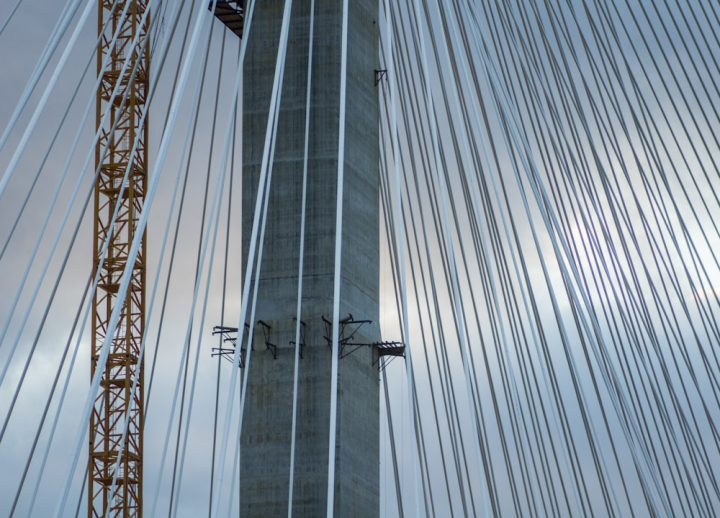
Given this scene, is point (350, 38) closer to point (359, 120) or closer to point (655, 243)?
point (359, 120)

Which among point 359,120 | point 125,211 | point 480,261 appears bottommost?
point 480,261

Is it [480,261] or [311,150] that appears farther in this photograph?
[480,261]

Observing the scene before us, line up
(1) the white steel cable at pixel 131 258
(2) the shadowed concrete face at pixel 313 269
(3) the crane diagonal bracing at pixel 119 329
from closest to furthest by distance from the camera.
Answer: (1) the white steel cable at pixel 131 258, (2) the shadowed concrete face at pixel 313 269, (3) the crane diagonal bracing at pixel 119 329

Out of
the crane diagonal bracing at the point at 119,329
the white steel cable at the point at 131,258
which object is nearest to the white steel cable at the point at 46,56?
the white steel cable at the point at 131,258

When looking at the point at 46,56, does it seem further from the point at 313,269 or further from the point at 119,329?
the point at 119,329

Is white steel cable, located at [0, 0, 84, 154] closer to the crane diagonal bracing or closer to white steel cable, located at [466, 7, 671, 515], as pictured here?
white steel cable, located at [466, 7, 671, 515]

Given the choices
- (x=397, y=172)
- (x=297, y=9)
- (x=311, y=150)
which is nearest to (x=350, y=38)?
(x=297, y=9)

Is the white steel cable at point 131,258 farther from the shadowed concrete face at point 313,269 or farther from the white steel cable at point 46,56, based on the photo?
the shadowed concrete face at point 313,269

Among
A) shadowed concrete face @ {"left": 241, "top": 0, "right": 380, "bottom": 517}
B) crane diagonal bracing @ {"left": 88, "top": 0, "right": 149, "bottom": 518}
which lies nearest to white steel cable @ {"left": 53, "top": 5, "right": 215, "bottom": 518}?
shadowed concrete face @ {"left": 241, "top": 0, "right": 380, "bottom": 517}
